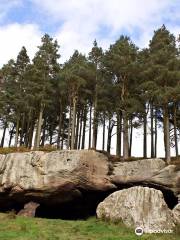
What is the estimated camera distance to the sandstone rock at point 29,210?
29.6 meters

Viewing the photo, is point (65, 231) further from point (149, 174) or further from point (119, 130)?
point (119, 130)

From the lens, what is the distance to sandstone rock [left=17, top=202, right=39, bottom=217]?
97.1 feet

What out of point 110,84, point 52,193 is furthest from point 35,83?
point 52,193

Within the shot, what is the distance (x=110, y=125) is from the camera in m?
44.7

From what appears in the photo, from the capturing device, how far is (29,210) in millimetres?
30203

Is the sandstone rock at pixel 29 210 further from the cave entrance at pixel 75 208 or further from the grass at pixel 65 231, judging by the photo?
the grass at pixel 65 231

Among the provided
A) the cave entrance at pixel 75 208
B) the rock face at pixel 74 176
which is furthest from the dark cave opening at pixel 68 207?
the rock face at pixel 74 176

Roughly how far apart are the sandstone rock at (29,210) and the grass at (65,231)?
394 centimetres

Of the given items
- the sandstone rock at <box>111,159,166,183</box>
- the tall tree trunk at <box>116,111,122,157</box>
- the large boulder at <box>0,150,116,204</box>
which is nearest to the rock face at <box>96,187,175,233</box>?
the sandstone rock at <box>111,159,166,183</box>

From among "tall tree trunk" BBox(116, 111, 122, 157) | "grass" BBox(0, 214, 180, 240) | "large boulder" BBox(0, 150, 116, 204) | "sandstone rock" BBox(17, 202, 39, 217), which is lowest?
"grass" BBox(0, 214, 180, 240)

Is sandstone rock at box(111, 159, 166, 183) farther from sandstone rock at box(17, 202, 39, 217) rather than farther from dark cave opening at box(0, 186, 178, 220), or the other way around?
sandstone rock at box(17, 202, 39, 217)

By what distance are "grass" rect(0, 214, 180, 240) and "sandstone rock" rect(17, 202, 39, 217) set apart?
12.9ft

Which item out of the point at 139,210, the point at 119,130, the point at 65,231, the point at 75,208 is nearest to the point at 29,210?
the point at 75,208

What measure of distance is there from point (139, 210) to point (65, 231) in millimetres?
5540
